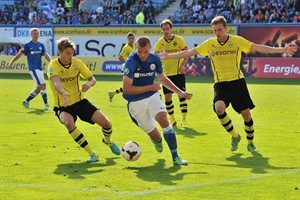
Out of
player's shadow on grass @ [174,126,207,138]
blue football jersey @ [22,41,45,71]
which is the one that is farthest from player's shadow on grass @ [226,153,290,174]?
blue football jersey @ [22,41,45,71]

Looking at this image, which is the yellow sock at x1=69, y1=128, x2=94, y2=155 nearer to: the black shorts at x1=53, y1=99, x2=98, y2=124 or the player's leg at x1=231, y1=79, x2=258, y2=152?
the black shorts at x1=53, y1=99, x2=98, y2=124

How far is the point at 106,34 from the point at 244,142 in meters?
31.1

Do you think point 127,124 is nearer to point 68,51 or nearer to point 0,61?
point 68,51

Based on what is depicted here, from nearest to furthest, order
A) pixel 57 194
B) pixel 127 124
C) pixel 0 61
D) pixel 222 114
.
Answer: pixel 57 194, pixel 222 114, pixel 127 124, pixel 0 61

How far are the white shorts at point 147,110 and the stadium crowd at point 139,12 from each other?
A: 29.5 metres

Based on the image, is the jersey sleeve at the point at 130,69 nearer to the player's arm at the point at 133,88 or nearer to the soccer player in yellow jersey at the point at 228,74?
the player's arm at the point at 133,88

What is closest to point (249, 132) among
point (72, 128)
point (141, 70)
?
point (141, 70)

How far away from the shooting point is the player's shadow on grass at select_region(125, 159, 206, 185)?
1048cm

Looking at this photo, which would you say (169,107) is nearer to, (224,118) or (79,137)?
(224,118)

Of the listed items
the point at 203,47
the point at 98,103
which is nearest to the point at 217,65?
the point at 203,47

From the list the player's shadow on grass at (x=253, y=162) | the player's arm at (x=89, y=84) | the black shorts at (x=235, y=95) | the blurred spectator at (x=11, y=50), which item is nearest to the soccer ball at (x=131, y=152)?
the player's arm at (x=89, y=84)

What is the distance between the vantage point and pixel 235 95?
13.3 metres

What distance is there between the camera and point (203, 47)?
1327 centimetres

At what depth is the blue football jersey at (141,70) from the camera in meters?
11.6
